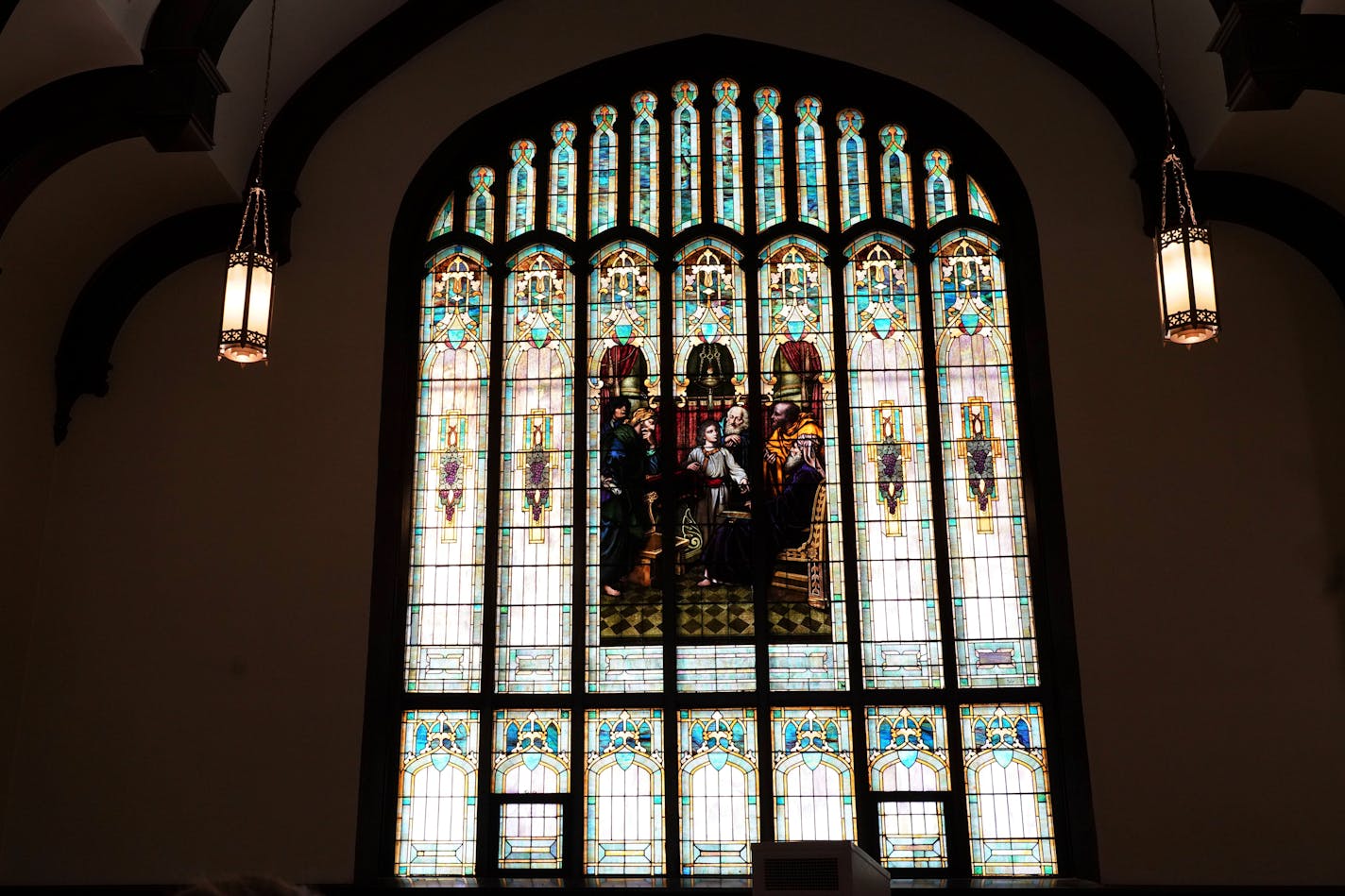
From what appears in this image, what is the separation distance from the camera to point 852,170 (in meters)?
8.56

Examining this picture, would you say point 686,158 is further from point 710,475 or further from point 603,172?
point 710,475

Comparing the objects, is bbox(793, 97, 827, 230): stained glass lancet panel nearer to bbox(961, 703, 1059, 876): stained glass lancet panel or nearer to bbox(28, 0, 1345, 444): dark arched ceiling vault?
bbox(28, 0, 1345, 444): dark arched ceiling vault

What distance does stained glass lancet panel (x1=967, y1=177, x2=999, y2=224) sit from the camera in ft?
27.6

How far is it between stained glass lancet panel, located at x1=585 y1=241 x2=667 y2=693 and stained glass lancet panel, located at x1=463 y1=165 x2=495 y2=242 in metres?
0.72

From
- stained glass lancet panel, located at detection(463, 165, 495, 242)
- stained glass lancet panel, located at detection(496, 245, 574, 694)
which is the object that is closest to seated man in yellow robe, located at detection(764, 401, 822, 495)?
stained glass lancet panel, located at detection(496, 245, 574, 694)

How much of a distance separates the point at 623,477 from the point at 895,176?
2517mm

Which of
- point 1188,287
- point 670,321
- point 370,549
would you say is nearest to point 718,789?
point 370,549

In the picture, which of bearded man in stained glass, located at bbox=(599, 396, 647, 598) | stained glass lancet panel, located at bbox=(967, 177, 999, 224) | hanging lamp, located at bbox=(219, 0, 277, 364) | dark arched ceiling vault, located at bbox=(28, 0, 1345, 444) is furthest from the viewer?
stained glass lancet panel, located at bbox=(967, 177, 999, 224)

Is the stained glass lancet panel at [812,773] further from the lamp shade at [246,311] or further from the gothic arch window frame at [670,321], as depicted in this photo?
the lamp shade at [246,311]

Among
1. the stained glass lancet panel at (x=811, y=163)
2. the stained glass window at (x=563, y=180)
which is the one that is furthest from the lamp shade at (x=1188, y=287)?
the stained glass window at (x=563, y=180)

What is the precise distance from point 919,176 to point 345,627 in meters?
4.30

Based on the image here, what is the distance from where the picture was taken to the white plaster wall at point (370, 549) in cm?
721

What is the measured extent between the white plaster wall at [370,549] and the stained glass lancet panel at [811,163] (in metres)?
0.38

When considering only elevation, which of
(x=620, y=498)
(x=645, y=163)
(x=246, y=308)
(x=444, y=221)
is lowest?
(x=620, y=498)
